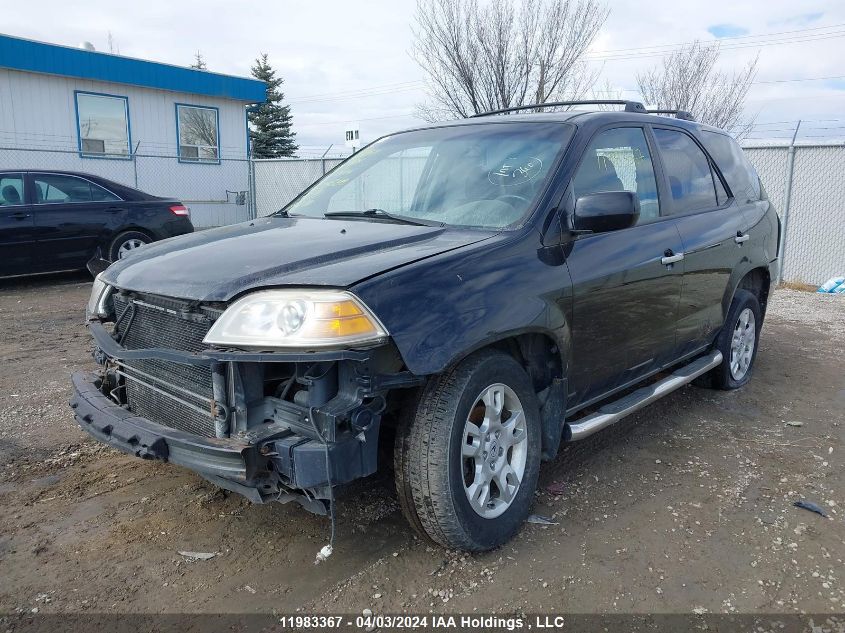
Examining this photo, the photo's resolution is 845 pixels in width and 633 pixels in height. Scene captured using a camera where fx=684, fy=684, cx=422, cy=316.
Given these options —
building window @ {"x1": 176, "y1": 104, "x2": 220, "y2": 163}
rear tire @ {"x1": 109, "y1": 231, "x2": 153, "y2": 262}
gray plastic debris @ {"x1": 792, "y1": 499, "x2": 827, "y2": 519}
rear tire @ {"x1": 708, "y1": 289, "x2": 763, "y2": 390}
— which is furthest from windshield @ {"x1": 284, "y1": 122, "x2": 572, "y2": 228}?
building window @ {"x1": 176, "y1": 104, "x2": 220, "y2": 163}

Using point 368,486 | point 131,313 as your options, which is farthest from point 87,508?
point 368,486

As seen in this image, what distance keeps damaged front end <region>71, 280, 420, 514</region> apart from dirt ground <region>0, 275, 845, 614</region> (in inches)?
19.2

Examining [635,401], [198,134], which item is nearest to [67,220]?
[635,401]

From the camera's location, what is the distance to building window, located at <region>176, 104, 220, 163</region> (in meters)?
18.1

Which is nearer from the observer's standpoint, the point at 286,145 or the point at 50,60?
the point at 50,60

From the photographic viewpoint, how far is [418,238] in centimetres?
308

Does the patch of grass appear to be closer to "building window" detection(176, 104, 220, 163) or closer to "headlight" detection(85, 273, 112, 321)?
"headlight" detection(85, 273, 112, 321)

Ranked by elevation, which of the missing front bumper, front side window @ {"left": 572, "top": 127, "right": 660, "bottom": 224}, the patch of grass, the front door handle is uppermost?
front side window @ {"left": 572, "top": 127, "right": 660, "bottom": 224}

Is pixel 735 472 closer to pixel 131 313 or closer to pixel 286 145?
pixel 131 313

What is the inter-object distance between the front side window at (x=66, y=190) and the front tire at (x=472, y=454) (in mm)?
8441

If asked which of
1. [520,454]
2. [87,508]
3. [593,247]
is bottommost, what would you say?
[87,508]

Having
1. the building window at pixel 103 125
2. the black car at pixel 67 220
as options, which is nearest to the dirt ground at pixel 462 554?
the black car at pixel 67 220

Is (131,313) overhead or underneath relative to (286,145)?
underneath

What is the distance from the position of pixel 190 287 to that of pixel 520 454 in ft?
5.24
